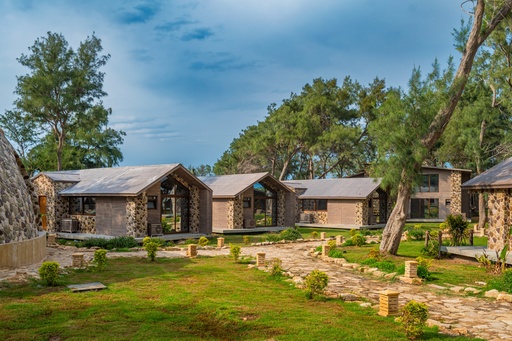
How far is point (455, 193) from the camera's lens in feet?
137

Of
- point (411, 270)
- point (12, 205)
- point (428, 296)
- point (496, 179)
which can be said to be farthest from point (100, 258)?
point (496, 179)

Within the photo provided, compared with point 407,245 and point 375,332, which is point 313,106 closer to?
point 407,245

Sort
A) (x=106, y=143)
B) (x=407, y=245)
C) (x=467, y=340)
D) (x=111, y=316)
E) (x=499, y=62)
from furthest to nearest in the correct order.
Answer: (x=106, y=143)
(x=499, y=62)
(x=407, y=245)
(x=111, y=316)
(x=467, y=340)

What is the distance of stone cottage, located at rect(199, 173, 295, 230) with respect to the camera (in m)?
31.8

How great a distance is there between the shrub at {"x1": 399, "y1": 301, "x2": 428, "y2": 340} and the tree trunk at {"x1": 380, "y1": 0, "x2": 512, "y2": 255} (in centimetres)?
982

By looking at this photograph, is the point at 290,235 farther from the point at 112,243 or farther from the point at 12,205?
the point at 12,205

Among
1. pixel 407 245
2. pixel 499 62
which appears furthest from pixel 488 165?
pixel 407 245

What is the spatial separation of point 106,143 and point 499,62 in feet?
137

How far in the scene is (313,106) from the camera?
2176 inches

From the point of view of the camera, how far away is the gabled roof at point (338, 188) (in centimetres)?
3616

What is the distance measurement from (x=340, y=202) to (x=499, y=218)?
20347mm

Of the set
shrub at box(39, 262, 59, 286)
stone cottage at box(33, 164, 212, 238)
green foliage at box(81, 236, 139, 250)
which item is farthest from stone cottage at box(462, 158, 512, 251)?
green foliage at box(81, 236, 139, 250)

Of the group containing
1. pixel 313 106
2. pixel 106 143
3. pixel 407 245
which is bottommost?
pixel 407 245

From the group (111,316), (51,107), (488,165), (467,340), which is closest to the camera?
(467,340)
